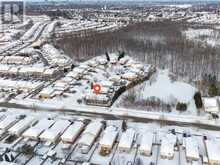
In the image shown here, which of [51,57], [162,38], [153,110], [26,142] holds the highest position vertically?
[162,38]

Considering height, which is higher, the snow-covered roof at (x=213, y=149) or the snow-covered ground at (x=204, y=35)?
the snow-covered ground at (x=204, y=35)

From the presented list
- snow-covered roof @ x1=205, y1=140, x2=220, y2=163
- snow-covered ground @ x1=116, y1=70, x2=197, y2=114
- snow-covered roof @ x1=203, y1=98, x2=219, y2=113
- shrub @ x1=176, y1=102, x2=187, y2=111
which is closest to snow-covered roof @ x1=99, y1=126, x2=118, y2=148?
snow-covered ground @ x1=116, y1=70, x2=197, y2=114

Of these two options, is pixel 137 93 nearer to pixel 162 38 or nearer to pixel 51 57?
pixel 51 57

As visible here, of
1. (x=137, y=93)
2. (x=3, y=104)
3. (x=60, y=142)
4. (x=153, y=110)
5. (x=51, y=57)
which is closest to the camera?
(x=60, y=142)

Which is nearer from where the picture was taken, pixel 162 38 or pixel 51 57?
pixel 51 57

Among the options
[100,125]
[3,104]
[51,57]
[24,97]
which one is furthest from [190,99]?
[51,57]

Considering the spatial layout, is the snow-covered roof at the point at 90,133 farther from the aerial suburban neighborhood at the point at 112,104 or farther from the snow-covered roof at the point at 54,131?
the snow-covered roof at the point at 54,131

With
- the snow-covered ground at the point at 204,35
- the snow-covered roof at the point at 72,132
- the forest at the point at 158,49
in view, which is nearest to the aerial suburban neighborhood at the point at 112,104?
the snow-covered roof at the point at 72,132

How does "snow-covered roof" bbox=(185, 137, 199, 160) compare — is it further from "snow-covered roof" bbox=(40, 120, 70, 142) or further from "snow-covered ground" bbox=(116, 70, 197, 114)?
"snow-covered roof" bbox=(40, 120, 70, 142)
